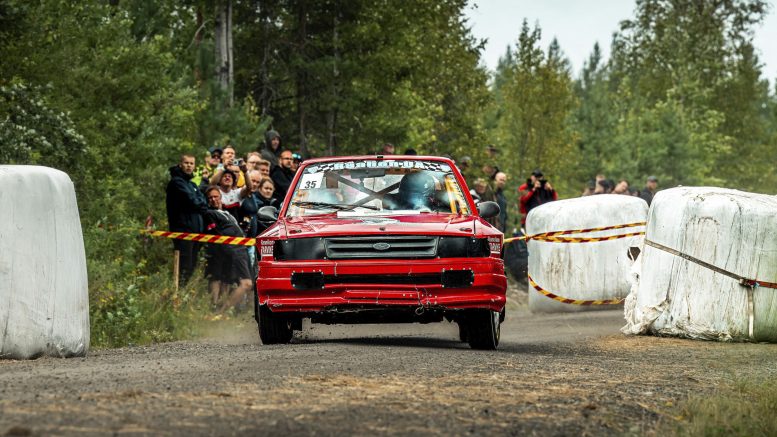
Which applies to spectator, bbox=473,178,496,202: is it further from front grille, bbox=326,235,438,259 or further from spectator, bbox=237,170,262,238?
front grille, bbox=326,235,438,259

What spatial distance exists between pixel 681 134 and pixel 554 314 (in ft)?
177

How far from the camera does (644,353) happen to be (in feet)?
43.1

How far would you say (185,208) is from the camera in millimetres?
18281

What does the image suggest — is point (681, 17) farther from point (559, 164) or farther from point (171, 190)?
point (171, 190)

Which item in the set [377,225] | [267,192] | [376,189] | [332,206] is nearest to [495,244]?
[377,225]

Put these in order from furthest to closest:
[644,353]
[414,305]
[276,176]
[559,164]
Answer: [559,164] < [276,176] < [644,353] < [414,305]

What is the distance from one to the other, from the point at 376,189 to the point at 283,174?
6845 millimetres

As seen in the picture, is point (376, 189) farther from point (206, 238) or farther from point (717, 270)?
point (206, 238)

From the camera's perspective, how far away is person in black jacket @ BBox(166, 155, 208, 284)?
59.5 ft

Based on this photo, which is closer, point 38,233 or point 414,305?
point 38,233

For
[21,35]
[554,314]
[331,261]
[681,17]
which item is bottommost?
[554,314]

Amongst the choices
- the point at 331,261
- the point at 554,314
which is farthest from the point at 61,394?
the point at 554,314

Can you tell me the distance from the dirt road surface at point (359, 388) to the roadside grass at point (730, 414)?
18cm

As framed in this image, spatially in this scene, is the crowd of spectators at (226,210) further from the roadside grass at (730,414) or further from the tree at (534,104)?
the tree at (534,104)
